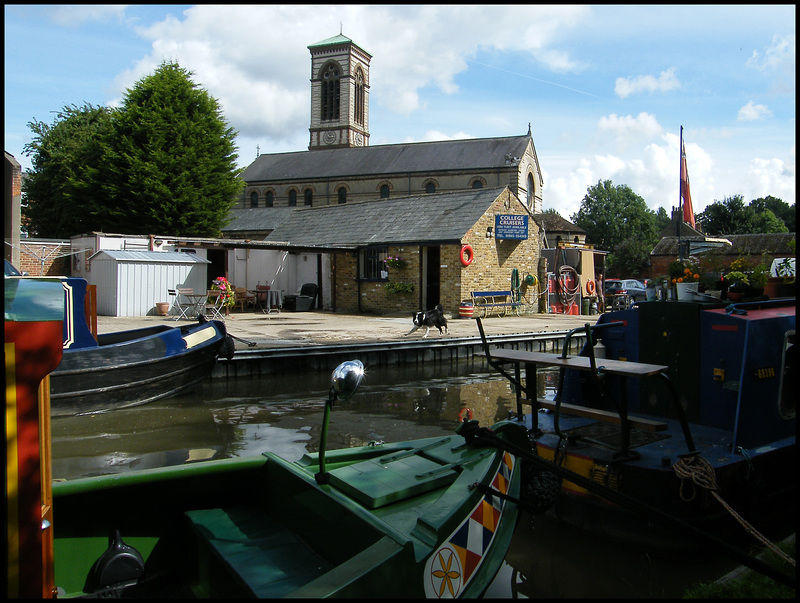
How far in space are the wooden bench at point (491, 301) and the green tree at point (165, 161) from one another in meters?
17.7

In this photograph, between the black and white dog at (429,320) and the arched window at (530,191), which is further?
the arched window at (530,191)

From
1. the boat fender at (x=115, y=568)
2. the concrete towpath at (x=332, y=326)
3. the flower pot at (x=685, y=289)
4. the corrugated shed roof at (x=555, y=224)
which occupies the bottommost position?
the boat fender at (x=115, y=568)

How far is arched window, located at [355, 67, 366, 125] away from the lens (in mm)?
67688

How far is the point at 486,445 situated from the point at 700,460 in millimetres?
1816

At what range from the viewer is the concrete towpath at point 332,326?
15281mm

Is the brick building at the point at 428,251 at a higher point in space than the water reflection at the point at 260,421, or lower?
higher

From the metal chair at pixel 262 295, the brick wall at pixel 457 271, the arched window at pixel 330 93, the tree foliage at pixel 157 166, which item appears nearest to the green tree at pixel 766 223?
the brick wall at pixel 457 271

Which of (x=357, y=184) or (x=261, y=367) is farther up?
(x=357, y=184)

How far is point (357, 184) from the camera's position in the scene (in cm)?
5400

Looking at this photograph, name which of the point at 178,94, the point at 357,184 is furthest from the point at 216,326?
the point at 357,184

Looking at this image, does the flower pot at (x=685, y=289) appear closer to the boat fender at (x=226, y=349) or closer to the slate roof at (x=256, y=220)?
the boat fender at (x=226, y=349)

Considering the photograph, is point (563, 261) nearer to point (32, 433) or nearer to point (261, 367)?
point (261, 367)

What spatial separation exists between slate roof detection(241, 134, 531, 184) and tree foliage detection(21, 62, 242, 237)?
21.2 metres

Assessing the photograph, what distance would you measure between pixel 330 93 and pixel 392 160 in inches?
705
